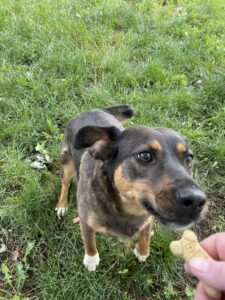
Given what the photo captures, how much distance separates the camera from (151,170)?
2691mm

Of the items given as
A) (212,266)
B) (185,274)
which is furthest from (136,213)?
(212,266)

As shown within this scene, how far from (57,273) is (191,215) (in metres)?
1.60

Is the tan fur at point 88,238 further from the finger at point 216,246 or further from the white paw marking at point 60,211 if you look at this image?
the finger at point 216,246

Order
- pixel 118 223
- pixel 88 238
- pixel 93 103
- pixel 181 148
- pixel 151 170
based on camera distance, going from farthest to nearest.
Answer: pixel 93 103, pixel 88 238, pixel 118 223, pixel 181 148, pixel 151 170

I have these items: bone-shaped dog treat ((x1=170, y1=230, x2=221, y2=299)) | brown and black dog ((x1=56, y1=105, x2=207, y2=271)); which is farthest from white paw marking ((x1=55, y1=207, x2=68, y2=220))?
bone-shaped dog treat ((x1=170, y1=230, x2=221, y2=299))

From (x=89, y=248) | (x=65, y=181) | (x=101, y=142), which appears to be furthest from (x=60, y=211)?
(x=101, y=142)

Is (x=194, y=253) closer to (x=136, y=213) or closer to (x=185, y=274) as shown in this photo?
(x=136, y=213)

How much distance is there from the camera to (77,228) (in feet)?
12.8

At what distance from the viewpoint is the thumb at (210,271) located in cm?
174

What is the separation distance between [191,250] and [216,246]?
0.19 meters

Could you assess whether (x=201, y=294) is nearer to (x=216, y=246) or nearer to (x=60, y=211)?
(x=216, y=246)

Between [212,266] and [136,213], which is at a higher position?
[212,266]

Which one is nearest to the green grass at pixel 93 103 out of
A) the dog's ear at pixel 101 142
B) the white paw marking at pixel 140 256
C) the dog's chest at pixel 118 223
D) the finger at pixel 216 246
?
the white paw marking at pixel 140 256

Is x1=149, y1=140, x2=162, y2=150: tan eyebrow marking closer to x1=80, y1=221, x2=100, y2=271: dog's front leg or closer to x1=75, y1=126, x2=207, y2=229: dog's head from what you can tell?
x1=75, y1=126, x2=207, y2=229: dog's head
